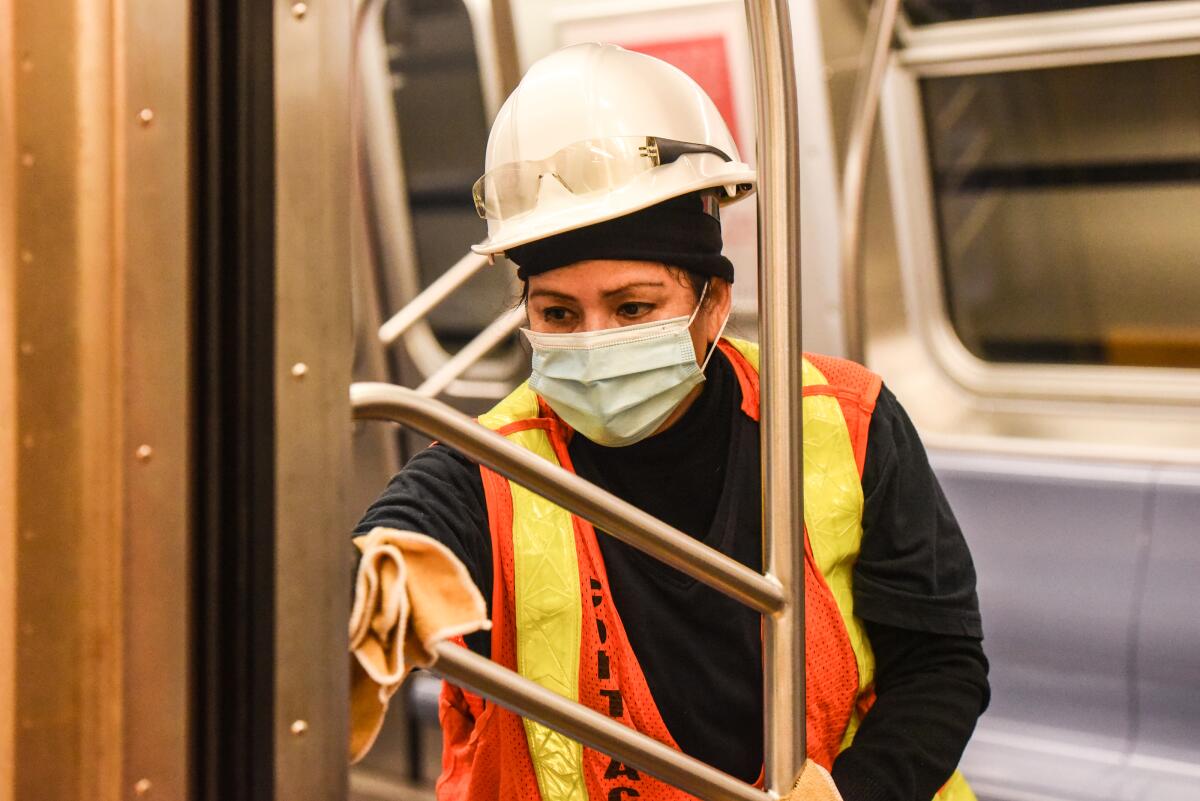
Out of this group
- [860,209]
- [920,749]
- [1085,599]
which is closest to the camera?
[920,749]

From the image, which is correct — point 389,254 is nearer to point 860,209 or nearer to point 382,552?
point 860,209

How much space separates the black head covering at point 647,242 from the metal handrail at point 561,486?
400 millimetres

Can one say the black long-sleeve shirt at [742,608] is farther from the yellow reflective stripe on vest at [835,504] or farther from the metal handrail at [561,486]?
the metal handrail at [561,486]

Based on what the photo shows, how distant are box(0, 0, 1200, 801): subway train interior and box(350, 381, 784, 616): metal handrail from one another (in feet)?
0.17

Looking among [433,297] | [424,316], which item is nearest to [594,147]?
[433,297]

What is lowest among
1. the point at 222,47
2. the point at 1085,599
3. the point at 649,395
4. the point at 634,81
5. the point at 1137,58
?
the point at 1085,599

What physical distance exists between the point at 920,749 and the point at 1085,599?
1.84 meters

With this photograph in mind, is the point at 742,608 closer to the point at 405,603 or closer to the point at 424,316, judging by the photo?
the point at 405,603

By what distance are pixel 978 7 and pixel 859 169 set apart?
685mm

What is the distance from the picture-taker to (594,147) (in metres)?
1.43

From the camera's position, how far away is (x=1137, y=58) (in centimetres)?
301

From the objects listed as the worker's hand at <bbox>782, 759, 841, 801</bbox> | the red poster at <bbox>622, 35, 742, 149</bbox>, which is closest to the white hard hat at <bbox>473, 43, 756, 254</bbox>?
the worker's hand at <bbox>782, 759, 841, 801</bbox>

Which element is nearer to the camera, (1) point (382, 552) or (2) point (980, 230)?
(1) point (382, 552)

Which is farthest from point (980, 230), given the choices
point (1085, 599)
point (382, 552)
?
point (382, 552)
